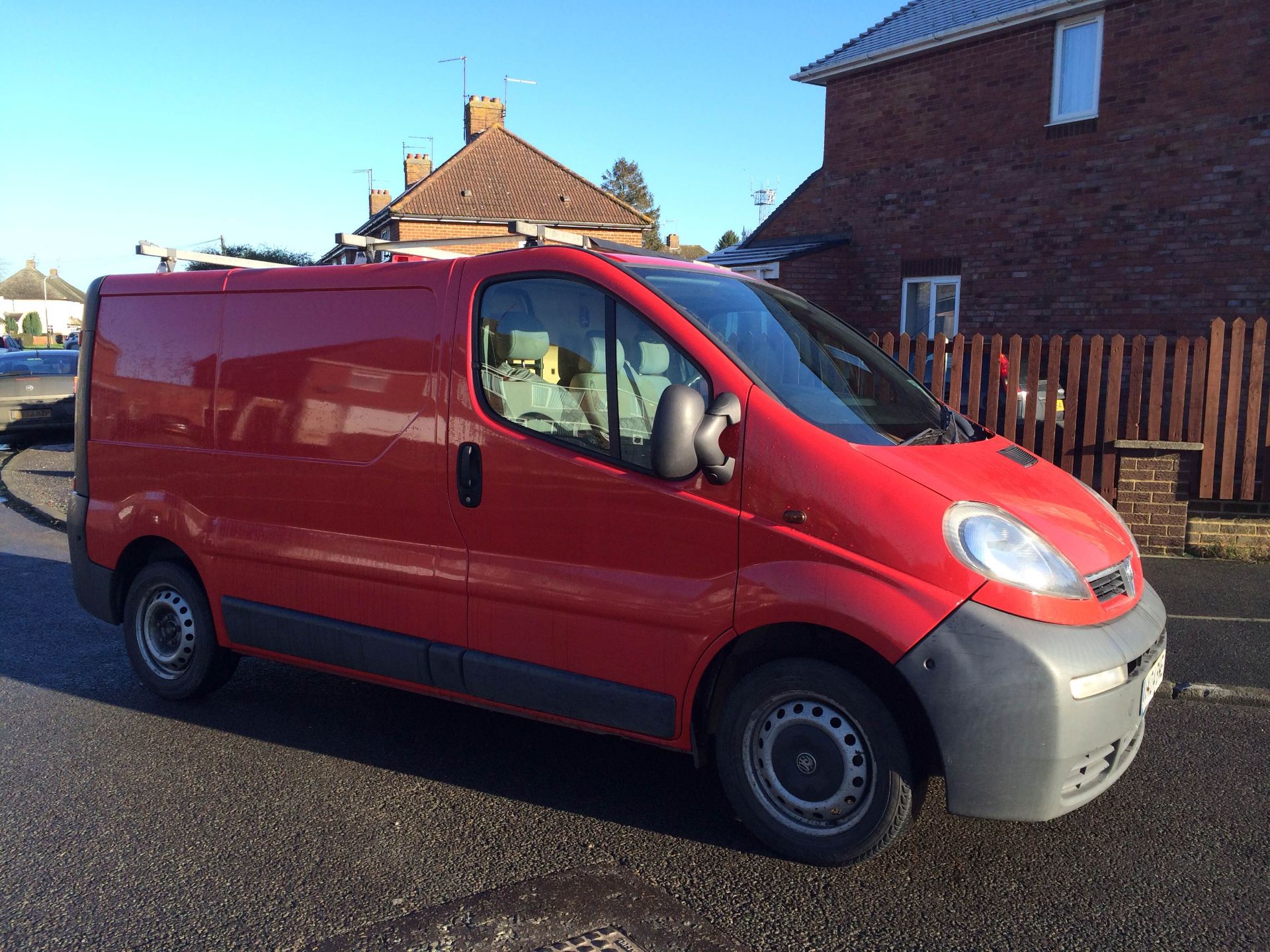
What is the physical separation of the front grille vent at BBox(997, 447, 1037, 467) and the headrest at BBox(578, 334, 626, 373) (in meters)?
1.53

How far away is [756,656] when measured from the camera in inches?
142

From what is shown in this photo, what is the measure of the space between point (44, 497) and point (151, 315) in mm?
7878

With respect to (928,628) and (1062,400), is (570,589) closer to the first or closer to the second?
(928,628)

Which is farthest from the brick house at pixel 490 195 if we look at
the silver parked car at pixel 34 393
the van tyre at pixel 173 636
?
the van tyre at pixel 173 636

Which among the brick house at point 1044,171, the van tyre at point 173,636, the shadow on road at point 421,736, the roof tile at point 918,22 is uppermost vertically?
the roof tile at point 918,22

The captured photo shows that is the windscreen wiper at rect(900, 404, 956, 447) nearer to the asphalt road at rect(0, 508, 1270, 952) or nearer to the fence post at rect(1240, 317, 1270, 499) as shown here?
the asphalt road at rect(0, 508, 1270, 952)

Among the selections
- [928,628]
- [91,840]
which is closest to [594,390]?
[928,628]

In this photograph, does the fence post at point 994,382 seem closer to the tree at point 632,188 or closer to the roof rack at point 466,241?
the roof rack at point 466,241

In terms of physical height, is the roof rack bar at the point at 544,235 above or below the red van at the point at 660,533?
above

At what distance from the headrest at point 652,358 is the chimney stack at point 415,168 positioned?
39.3m

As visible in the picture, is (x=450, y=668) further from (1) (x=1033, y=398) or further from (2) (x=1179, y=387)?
(2) (x=1179, y=387)

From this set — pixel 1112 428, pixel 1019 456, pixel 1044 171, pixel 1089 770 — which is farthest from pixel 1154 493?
pixel 1044 171

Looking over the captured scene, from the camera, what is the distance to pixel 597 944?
9.86ft

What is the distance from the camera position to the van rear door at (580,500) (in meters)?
3.60
